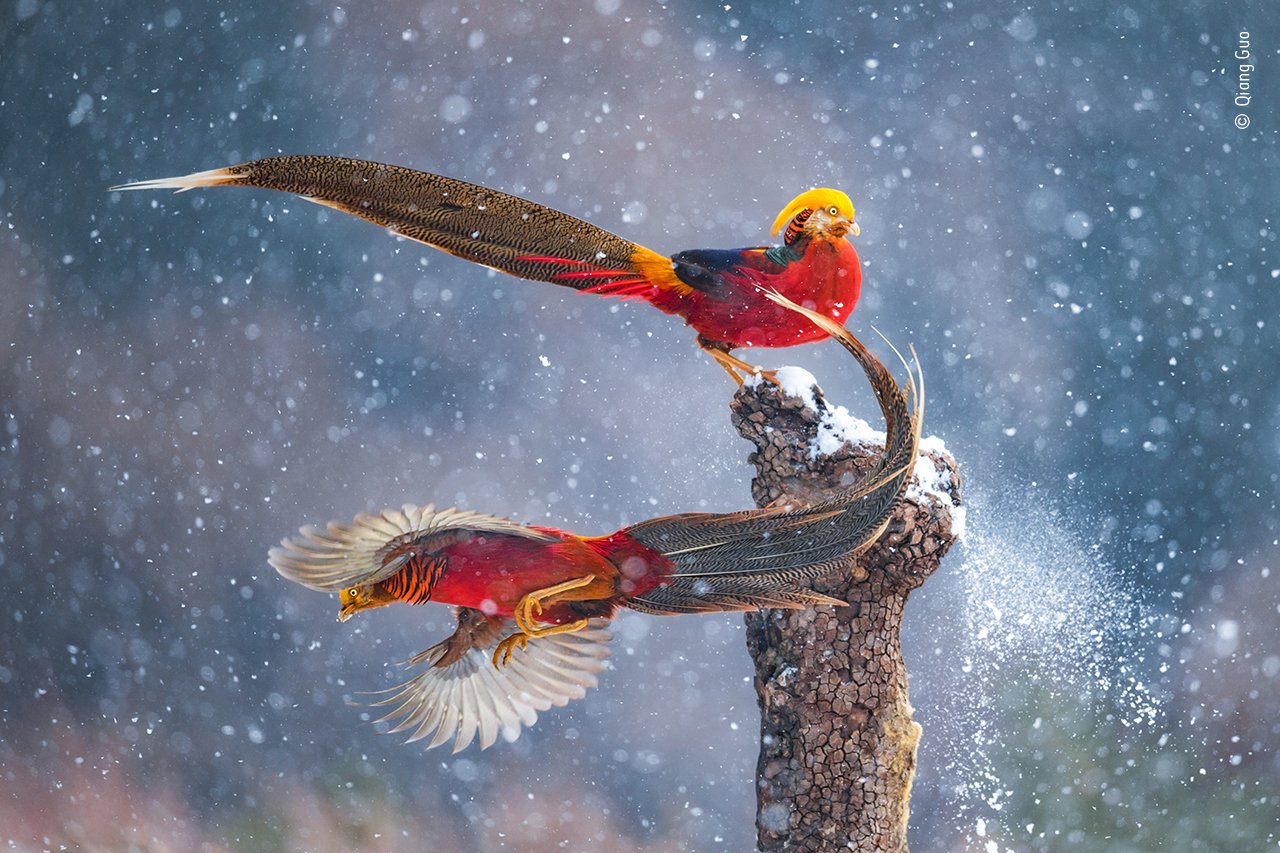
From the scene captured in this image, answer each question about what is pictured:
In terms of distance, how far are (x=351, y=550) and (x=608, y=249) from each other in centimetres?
50

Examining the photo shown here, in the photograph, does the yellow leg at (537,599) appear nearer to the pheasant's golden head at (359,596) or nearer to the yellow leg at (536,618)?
the yellow leg at (536,618)

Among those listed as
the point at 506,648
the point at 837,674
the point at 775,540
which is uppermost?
the point at 775,540

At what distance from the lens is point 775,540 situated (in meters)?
1.34

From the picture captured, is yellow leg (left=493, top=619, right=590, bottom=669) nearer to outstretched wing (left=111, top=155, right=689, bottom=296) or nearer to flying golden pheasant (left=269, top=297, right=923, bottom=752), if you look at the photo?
flying golden pheasant (left=269, top=297, right=923, bottom=752)

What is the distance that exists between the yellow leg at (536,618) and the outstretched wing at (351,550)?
0.16 m

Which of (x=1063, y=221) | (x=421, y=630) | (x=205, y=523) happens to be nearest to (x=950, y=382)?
(x=1063, y=221)

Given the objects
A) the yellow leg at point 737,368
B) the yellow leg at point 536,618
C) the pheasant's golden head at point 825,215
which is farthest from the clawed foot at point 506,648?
the pheasant's golden head at point 825,215

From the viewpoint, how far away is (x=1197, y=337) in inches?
77.9

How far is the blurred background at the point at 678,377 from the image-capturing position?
6.26 ft

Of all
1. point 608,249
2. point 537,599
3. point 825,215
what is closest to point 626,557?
point 537,599

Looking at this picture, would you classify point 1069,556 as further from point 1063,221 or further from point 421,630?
point 421,630

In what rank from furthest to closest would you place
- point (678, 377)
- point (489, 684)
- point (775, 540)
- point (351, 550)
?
point (678, 377) → point (489, 684) → point (775, 540) → point (351, 550)

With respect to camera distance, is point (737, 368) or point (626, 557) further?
point (737, 368)

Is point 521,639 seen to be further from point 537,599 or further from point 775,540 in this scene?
point 775,540
